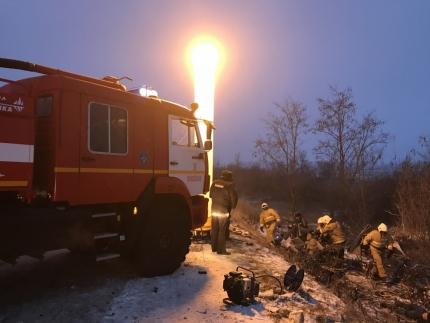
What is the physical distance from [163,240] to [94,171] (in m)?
1.96

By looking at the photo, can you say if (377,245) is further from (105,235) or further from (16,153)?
(16,153)

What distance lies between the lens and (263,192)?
58250 mm

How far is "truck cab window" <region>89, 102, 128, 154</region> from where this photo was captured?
7.19 metres

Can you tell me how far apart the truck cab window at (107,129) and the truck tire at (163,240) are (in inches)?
51.9

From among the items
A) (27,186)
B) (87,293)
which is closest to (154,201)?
(87,293)

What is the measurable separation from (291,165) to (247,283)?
28.1 m

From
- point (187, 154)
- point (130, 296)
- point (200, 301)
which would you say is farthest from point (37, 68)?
point (200, 301)

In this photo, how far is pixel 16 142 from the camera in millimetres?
6082

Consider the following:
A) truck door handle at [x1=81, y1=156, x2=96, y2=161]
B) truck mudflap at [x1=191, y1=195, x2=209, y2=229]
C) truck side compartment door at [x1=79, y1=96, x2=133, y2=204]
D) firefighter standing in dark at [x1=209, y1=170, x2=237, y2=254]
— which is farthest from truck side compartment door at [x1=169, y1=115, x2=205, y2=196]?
truck door handle at [x1=81, y1=156, x2=96, y2=161]

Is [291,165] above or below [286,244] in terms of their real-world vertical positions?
above

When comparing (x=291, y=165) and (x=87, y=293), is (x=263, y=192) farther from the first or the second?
(x=87, y=293)

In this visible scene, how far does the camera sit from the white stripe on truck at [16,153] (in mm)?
5938

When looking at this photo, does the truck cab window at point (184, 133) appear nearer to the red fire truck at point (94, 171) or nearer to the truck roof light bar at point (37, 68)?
the red fire truck at point (94, 171)

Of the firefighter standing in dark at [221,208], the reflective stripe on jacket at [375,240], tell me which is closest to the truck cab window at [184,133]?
the firefighter standing in dark at [221,208]
